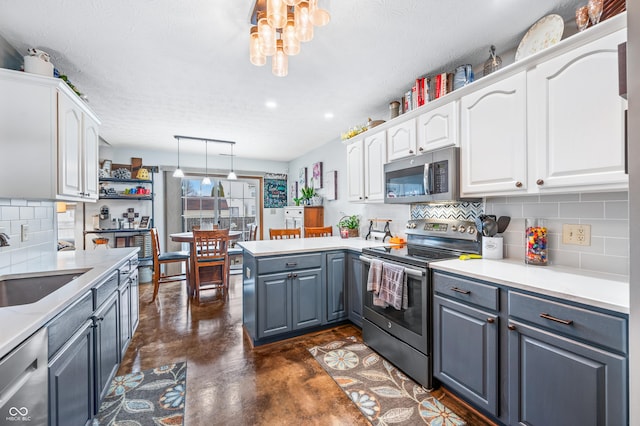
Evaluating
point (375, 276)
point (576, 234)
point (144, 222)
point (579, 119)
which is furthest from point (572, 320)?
point (144, 222)

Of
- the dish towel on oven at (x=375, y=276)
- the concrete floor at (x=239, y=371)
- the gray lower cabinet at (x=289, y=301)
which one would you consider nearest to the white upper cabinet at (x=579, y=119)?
the dish towel on oven at (x=375, y=276)

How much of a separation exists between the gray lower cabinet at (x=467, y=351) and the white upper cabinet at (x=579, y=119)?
850mm

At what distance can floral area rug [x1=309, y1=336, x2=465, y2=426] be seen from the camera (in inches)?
64.5

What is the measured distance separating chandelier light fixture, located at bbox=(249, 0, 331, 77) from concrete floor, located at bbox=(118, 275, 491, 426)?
2.13 metres

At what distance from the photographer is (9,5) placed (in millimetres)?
1546

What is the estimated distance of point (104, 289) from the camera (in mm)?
1719

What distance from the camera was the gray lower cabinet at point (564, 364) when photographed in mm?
1080

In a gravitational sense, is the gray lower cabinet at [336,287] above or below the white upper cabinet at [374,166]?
below

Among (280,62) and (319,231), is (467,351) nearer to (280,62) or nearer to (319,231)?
(280,62)

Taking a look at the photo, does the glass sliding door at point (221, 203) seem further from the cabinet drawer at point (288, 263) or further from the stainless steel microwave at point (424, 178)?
the stainless steel microwave at point (424, 178)

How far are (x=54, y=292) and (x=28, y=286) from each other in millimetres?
627

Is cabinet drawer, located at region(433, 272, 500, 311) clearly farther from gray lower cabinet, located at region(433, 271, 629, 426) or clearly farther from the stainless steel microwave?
the stainless steel microwave

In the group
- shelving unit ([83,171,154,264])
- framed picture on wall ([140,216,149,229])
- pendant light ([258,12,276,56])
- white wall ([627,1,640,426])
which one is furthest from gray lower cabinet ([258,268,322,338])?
framed picture on wall ([140,216,149,229])

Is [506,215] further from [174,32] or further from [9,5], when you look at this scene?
[9,5]
